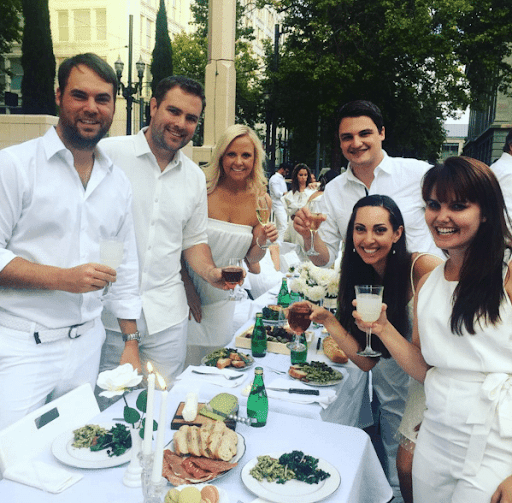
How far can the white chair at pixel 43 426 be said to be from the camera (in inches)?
72.1

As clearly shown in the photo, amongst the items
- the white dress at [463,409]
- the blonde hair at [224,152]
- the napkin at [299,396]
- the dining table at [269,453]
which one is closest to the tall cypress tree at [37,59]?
the blonde hair at [224,152]

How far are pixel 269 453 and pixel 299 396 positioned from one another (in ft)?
2.10

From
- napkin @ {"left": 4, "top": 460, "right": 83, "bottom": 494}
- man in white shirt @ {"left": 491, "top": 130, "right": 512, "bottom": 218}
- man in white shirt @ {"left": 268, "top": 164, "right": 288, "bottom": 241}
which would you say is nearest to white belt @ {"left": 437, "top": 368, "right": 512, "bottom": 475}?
napkin @ {"left": 4, "top": 460, "right": 83, "bottom": 494}

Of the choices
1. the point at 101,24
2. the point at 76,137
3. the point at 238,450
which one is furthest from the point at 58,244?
the point at 101,24

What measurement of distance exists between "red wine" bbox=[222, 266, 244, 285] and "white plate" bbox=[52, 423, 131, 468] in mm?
1270

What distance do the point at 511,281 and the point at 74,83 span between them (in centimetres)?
205

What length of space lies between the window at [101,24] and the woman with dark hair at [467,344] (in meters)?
30.2

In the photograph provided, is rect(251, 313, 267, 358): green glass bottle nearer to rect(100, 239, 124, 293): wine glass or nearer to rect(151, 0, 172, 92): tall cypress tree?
rect(100, 239, 124, 293): wine glass

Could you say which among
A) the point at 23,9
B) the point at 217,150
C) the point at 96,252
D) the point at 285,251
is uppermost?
the point at 23,9

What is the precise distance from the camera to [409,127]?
22.0 metres

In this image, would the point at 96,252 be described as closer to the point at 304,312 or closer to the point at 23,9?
the point at 304,312

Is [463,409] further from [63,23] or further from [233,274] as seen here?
[63,23]

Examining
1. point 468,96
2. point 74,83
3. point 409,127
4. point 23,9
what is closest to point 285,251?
point 74,83

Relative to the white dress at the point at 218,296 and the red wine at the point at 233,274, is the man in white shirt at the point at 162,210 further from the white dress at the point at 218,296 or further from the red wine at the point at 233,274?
the white dress at the point at 218,296
